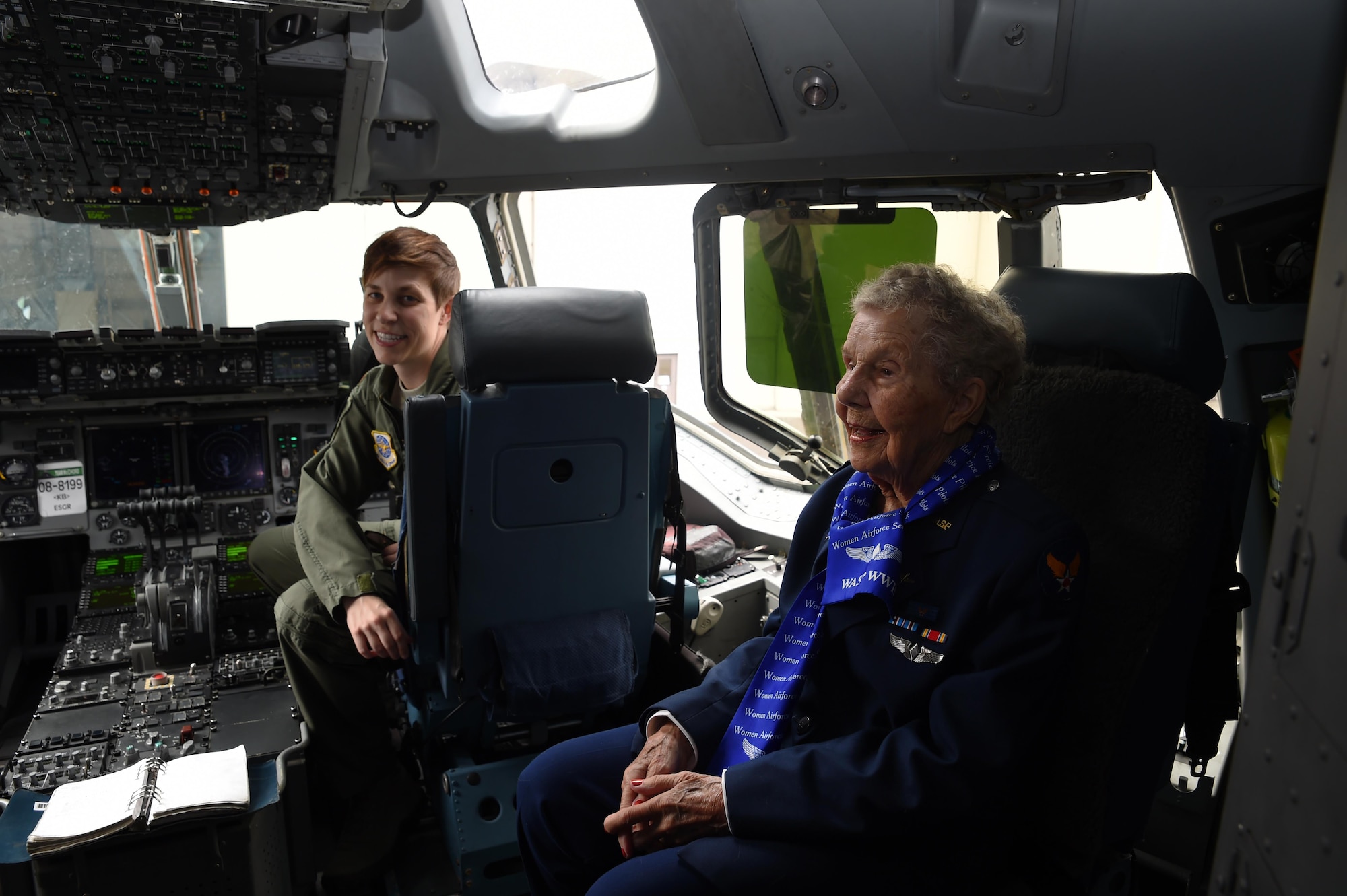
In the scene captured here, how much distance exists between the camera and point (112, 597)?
3240mm

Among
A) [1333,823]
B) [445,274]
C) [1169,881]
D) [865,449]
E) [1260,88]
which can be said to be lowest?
[1169,881]

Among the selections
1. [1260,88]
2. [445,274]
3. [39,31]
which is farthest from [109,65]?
[1260,88]

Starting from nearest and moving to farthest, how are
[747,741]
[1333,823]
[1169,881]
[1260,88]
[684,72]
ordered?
[1333,823]
[747,741]
[1260,88]
[1169,881]
[684,72]

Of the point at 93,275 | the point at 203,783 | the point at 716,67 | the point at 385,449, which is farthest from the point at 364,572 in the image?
the point at 93,275

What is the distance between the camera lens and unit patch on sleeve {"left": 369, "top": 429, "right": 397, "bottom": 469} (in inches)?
98.4

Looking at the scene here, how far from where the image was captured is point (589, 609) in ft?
7.07

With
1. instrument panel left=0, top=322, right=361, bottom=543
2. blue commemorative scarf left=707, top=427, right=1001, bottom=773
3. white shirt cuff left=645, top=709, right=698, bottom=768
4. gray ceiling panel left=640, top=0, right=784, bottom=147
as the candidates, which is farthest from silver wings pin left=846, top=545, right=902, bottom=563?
instrument panel left=0, top=322, right=361, bottom=543

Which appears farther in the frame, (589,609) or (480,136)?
(480,136)

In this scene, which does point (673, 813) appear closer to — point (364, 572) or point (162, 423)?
point (364, 572)

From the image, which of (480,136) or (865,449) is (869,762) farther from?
(480,136)

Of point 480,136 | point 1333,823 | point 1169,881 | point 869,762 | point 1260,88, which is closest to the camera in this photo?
point 1333,823

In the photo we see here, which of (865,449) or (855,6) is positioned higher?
(855,6)

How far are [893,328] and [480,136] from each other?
7.39ft

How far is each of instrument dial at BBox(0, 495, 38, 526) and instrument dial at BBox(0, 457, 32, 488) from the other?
0.04 m
